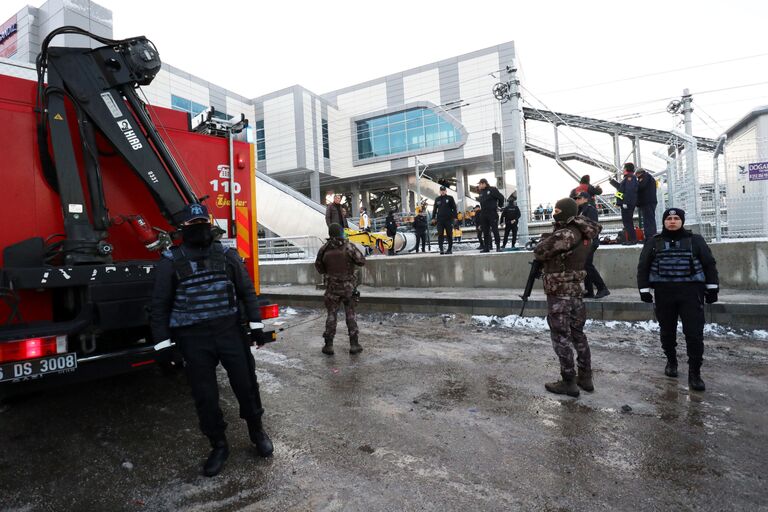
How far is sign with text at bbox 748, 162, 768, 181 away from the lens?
7.99 metres

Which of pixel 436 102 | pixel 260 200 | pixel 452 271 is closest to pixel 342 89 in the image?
pixel 436 102

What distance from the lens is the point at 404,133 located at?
4069 centimetres

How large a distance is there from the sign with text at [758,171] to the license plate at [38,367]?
10.8m

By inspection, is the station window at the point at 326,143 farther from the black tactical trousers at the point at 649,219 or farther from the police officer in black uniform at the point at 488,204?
the black tactical trousers at the point at 649,219

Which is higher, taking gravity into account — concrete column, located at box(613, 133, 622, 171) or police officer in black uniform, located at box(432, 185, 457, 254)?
concrete column, located at box(613, 133, 622, 171)

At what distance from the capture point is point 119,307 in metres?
3.12

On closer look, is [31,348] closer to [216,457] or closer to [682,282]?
[216,457]

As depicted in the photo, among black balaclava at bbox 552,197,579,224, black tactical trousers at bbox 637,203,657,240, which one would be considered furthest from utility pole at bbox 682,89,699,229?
black balaclava at bbox 552,197,579,224

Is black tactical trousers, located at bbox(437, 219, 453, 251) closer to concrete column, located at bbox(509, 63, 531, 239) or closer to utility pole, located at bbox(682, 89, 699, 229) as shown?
concrete column, located at bbox(509, 63, 531, 239)

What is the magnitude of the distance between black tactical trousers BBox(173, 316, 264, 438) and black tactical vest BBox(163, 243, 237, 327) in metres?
0.06

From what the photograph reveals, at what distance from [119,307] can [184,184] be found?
1.24 metres

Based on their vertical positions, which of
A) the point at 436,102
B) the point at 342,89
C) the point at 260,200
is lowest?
the point at 260,200

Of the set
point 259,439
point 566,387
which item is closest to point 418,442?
point 259,439

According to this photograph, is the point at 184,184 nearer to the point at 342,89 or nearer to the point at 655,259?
the point at 655,259
